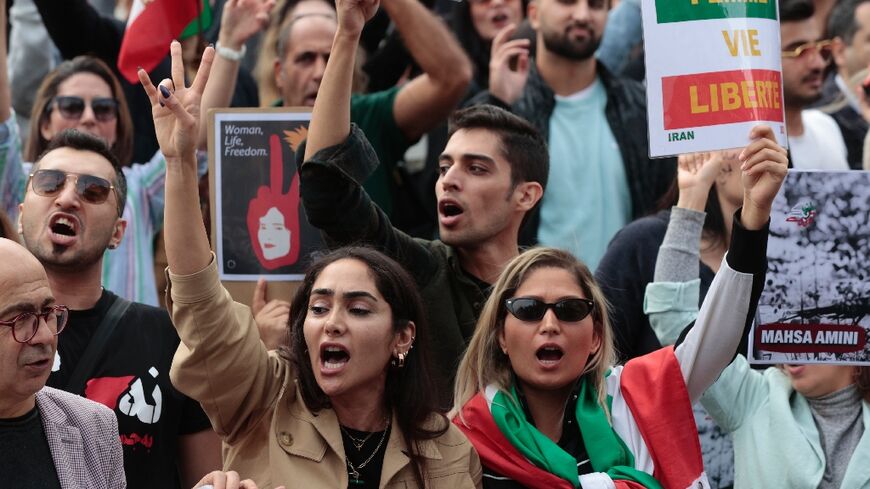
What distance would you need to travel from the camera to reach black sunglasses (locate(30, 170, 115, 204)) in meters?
5.14

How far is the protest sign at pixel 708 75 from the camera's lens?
4.71 meters

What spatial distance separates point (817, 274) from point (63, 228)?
2583 mm

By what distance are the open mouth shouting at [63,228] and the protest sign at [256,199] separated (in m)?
0.61

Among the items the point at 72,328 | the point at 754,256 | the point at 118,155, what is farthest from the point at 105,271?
the point at 754,256

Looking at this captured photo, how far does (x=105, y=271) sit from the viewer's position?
6.12m

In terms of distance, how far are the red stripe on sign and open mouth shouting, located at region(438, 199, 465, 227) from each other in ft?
3.59

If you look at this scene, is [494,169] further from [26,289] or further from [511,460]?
[26,289]

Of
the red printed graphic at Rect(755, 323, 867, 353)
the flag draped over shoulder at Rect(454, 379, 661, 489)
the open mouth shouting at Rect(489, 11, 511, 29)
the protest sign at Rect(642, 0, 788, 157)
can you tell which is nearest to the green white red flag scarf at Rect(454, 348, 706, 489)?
the flag draped over shoulder at Rect(454, 379, 661, 489)

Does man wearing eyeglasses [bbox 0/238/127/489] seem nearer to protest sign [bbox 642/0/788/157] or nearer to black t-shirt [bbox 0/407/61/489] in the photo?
black t-shirt [bbox 0/407/61/489]

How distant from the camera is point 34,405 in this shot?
388 centimetres

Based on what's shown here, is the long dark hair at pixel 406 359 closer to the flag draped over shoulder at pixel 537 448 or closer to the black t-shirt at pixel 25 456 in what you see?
the flag draped over shoulder at pixel 537 448

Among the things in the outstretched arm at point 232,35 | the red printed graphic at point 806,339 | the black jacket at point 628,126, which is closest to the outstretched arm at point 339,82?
the red printed graphic at point 806,339

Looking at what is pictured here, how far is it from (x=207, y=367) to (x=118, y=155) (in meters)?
2.62

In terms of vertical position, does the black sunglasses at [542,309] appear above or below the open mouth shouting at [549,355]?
above
